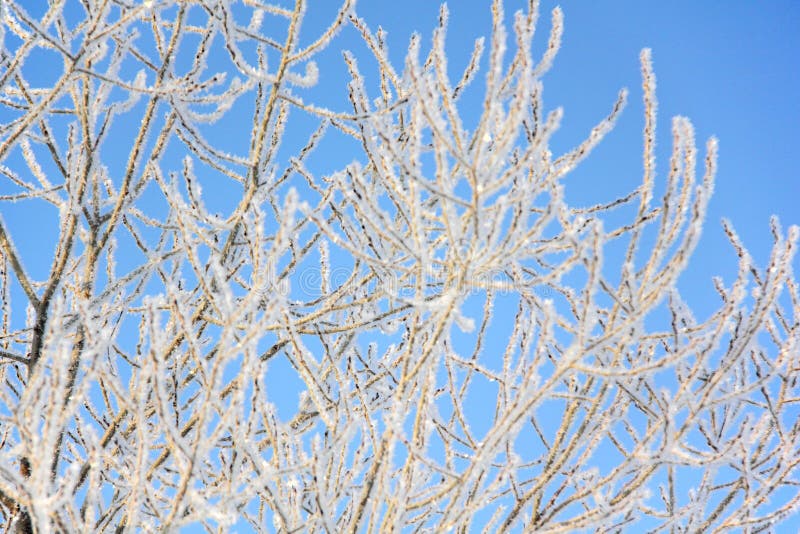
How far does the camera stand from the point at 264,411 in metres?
1.75

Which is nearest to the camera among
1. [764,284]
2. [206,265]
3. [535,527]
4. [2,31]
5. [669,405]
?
[764,284]

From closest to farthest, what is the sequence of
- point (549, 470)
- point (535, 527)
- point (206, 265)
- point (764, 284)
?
point (764, 284), point (549, 470), point (535, 527), point (206, 265)

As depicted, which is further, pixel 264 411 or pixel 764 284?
pixel 264 411

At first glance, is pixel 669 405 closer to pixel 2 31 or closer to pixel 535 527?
pixel 535 527

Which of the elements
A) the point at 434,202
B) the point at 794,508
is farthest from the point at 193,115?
the point at 794,508

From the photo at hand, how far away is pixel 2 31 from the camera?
215 centimetres

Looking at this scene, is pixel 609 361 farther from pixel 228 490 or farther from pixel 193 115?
pixel 193 115

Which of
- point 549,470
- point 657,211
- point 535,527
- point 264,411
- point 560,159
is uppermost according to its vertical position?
point 560,159

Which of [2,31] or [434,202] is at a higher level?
[2,31]

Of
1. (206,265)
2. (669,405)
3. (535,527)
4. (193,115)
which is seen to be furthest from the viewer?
(206,265)

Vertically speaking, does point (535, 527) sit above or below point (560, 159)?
below

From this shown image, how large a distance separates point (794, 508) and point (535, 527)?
32.5 inches

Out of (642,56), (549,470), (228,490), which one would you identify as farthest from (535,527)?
(642,56)

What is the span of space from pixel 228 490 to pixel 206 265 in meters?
1.39
